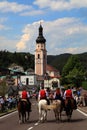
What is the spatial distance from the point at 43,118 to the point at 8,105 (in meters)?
25.8

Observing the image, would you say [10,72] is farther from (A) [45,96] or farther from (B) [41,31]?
(A) [45,96]

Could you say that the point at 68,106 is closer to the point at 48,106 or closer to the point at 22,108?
the point at 48,106

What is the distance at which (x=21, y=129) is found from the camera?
69.4 ft

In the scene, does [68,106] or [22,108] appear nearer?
[22,108]

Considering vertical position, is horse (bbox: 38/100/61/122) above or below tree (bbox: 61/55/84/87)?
below

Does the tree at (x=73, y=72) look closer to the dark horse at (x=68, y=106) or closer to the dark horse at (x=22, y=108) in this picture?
the dark horse at (x=68, y=106)

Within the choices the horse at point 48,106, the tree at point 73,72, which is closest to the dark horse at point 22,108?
the horse at point 48,106

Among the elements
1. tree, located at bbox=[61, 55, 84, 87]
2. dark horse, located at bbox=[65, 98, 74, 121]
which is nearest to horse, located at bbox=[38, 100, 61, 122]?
dark horse, located at bbox=[65, 98, 74, 121]

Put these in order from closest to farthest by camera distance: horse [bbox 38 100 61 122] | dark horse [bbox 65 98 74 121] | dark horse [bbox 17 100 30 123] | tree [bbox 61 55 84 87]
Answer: horse [bbox 38 100 61 122]
dark horse [bbox 17 100 30 123]
dark horse [bbox 65 98 74 121]
tree [bbox 61 55 84 87]

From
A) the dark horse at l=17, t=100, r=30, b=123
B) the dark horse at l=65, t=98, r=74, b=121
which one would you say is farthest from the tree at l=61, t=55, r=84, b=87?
the dark horse at l=17, t=100, r=30, b=123

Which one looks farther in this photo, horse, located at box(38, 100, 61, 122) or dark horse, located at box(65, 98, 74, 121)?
dark horse, located at box(65, 98, 74, 121)

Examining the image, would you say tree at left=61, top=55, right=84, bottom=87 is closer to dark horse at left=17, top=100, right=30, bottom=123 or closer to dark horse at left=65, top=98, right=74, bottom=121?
dark horse at left=65, top=98, right=74, bottom=121

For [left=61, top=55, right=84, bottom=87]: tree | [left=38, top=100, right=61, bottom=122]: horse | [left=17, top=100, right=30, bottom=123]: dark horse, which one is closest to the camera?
[left=38, top=100, right=61, bottom=122]: horse

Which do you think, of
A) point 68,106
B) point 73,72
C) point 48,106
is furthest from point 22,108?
point 73,72
